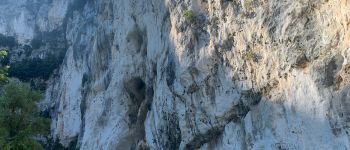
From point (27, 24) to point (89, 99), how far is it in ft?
128

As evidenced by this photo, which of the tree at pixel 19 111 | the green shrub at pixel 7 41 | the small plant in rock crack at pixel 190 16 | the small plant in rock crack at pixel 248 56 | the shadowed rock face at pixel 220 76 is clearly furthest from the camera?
the green shrub at pixel 7 41

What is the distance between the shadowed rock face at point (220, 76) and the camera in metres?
14.8

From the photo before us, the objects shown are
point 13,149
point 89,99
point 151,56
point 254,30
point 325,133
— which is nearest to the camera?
point 325,133

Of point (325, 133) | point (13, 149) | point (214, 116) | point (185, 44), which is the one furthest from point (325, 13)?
point (13, 149)

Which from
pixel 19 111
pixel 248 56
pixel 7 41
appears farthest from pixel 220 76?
pixel 7 41

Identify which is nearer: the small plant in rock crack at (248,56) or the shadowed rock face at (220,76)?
the shadowed rock face at (220,76)

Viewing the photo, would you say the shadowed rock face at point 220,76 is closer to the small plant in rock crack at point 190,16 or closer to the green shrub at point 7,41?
the small plant in rock crack at point 190,16

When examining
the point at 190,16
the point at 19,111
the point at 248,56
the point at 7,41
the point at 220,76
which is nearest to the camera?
the point at 248,56

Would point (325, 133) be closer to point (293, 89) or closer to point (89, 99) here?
point (293, 89)

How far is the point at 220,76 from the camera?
20.5 m

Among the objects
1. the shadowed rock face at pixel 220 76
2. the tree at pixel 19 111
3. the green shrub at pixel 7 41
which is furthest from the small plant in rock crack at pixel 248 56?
the green shrub at pixel 7 41

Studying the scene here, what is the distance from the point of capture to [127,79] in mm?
31750

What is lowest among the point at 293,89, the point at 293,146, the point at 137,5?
the point at 293,146

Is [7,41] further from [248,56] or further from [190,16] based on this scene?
[248,56]
